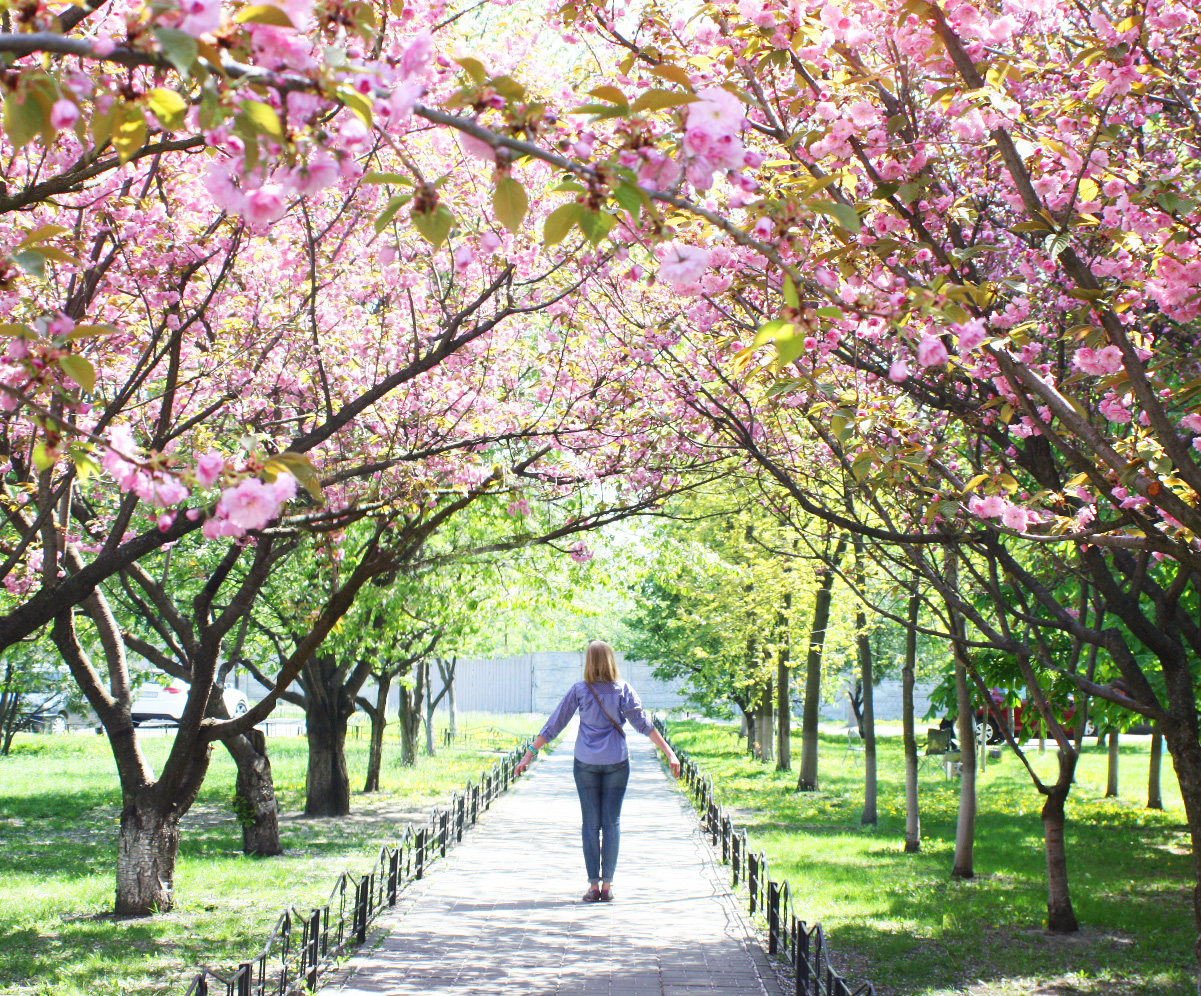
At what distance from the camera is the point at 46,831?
1398 centimetres

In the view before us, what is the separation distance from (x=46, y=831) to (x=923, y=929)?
37.6 feet

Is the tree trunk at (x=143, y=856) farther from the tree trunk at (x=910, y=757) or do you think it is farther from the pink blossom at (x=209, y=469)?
the tree trunk at (x=910, y=757)

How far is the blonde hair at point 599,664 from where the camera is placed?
25.5 feet

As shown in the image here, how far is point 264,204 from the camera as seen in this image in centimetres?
219

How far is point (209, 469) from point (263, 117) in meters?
0.75

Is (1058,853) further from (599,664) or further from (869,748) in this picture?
(869,748)

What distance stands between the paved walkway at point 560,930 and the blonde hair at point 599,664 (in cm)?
172

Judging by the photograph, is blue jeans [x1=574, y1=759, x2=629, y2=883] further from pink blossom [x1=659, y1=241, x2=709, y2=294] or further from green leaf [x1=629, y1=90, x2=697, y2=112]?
green leaf [x1=629, y1=90, x2=697, y2=112]

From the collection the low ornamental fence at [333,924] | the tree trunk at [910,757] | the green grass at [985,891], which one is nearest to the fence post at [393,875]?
the low ornamental fence at [333,924]

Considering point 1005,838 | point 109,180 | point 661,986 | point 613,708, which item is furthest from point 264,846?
point 1005,838

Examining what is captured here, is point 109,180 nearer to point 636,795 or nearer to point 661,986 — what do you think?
point 661,986

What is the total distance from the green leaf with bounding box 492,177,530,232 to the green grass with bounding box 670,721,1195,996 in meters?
5.53

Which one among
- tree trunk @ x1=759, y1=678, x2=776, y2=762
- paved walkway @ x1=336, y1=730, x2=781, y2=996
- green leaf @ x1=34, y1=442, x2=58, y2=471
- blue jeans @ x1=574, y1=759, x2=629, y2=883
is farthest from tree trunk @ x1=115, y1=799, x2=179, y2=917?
tree trunk @ x1=759, y1=678, x2=776, y2=762

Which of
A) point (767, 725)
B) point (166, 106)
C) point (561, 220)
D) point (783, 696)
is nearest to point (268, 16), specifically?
point (166, 106)
